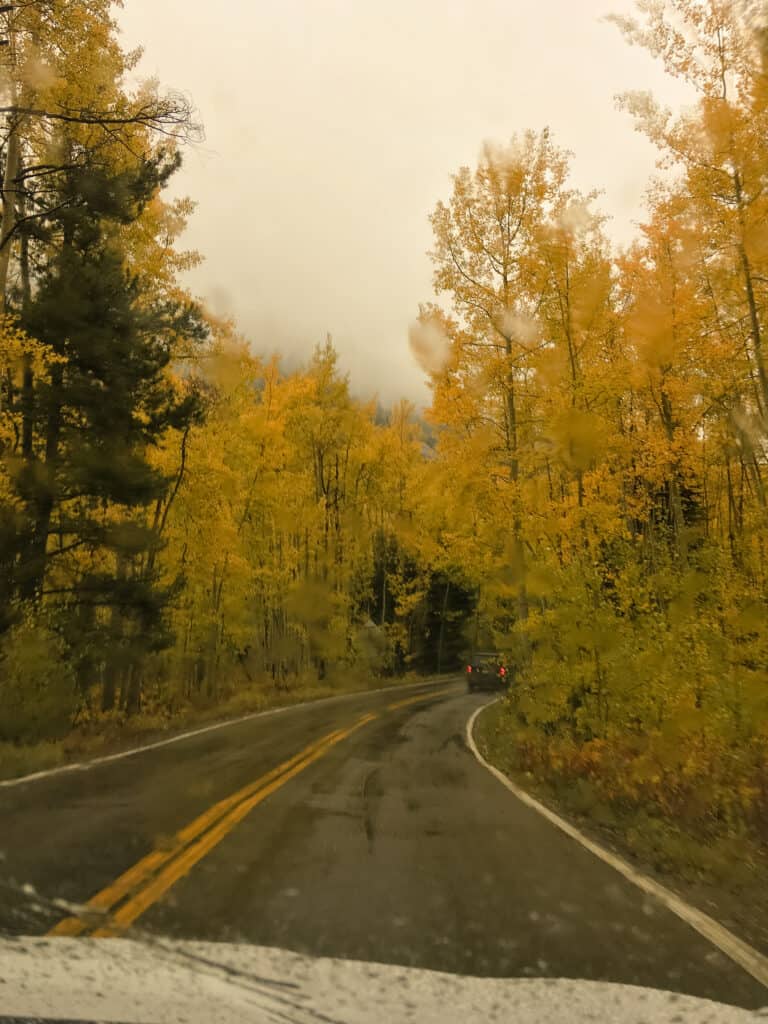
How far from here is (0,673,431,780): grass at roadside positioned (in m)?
10.1

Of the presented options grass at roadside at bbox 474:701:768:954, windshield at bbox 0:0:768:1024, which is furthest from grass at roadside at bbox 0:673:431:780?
grass at roadside at bbox 474:701:768:954

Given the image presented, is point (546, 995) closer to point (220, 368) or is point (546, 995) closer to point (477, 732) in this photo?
point (477, 732)

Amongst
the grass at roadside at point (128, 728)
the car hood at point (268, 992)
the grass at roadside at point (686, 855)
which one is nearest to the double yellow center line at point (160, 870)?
the car hood at point (268, 992)

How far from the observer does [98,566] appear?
1558 centimetres

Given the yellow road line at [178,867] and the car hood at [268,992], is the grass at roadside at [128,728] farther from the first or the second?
the car hood at [268,992]

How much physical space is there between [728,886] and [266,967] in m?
4.03

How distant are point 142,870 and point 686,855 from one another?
4469 millimetres

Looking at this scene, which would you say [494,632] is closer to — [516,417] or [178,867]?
[516,417]

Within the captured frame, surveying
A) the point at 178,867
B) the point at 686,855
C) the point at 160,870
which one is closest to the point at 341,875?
the point at 178,867

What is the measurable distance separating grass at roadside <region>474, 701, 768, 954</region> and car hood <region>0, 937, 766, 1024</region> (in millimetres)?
1827

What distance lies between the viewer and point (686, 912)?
192 inches

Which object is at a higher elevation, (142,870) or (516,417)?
(516,417)

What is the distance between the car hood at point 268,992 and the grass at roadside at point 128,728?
710cm

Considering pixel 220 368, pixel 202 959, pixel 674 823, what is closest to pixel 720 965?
pixel 202 959
